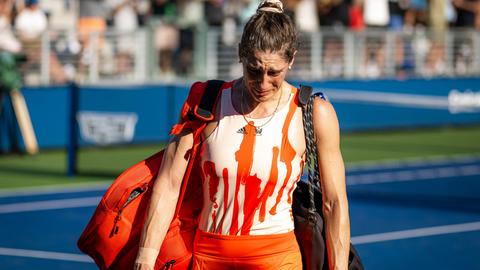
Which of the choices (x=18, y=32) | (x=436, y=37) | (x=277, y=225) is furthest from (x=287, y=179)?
(x=436, y=37)

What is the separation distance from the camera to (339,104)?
22.9 metres

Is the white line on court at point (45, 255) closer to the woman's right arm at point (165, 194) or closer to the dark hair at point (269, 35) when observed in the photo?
the woman's right arm at point (165, 194)

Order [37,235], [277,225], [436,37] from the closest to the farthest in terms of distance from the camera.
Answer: [277,225]
[37,235]
[436,37]

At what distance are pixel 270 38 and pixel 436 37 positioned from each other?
2222cm

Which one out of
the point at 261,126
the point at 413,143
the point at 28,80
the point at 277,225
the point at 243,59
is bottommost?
the point at 413,143

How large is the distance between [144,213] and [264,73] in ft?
2.82

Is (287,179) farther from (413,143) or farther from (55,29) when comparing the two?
(413,143)

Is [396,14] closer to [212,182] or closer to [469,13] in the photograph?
[469,13]

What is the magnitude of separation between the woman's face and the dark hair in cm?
2

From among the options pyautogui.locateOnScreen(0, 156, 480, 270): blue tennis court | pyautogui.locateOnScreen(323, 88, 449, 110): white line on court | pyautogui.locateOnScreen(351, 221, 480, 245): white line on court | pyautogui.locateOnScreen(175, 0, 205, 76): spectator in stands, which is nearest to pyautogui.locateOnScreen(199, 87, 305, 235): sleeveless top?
pyautogui.locateOnScreen(0, 156, 480, 270): blue tennis court

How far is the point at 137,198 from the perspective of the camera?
480 cm

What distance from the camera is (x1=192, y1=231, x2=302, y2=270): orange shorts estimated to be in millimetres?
4625

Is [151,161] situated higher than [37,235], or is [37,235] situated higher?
[151,161]

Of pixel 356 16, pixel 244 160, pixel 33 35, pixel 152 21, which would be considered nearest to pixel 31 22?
pixel 33 35
